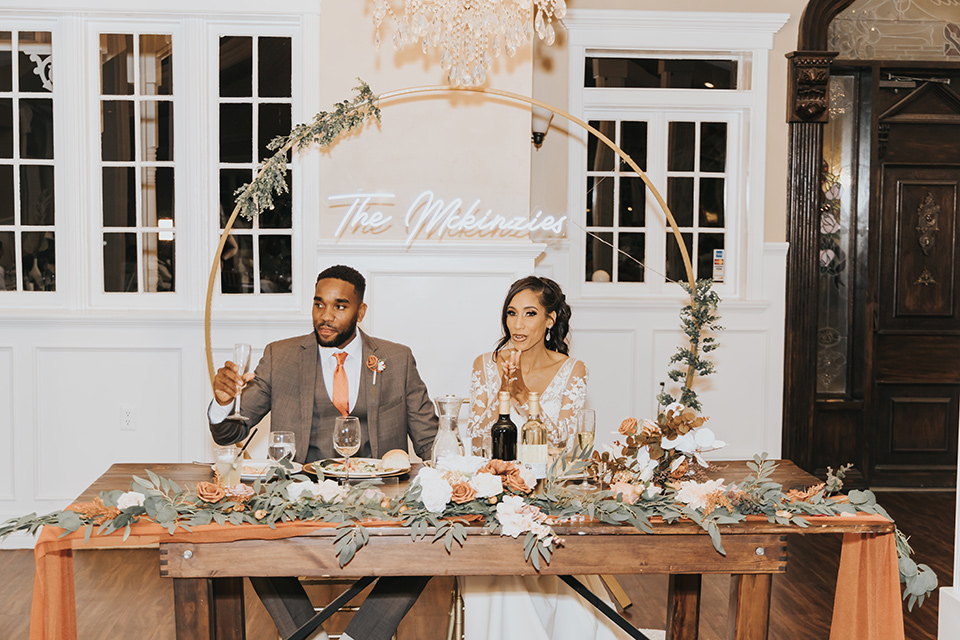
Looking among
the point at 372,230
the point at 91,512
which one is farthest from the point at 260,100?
the point at 91,512

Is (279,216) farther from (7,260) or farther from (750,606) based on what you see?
(750,606)

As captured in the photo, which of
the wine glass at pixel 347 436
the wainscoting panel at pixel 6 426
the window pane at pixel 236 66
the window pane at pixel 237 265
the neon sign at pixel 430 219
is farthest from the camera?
the window pane at pixel 237 265

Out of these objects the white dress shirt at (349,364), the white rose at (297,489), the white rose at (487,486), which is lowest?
the white rose at (297,489)

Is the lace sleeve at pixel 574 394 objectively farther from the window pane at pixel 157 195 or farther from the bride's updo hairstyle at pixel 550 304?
the window pane at pixel 157 195

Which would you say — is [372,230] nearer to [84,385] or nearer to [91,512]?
[84,385]

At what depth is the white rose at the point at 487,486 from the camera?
2.18 metres

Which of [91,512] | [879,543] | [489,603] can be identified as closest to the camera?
[91,512]

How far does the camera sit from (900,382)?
19.1 feet

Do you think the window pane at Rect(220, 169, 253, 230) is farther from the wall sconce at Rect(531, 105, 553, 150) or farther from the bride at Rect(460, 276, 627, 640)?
the bride at Rect(460, 276, 627, 640)

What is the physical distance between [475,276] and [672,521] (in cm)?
257

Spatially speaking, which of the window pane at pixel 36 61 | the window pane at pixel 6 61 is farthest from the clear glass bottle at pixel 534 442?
the window pane at pixel 6 61

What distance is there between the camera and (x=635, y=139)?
225 inches

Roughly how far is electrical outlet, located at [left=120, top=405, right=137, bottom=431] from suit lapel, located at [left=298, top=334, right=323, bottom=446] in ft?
6.04

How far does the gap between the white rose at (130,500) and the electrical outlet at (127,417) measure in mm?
2759
